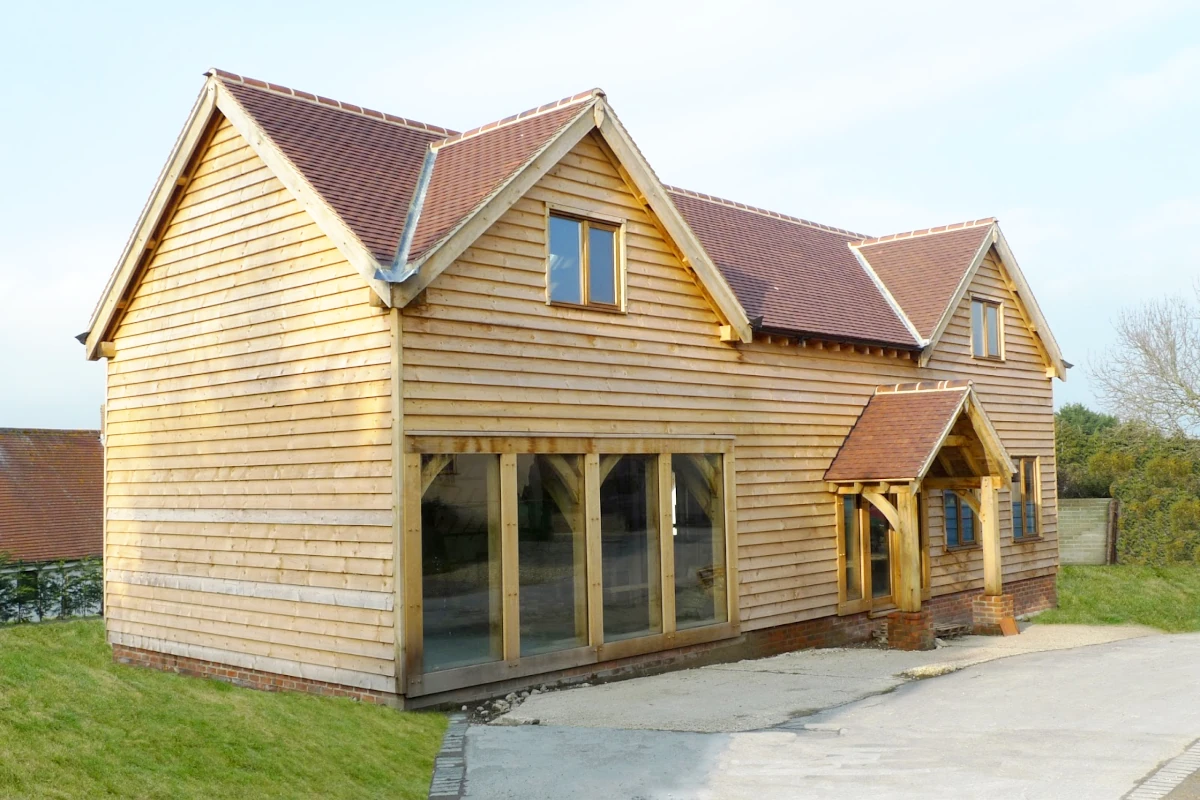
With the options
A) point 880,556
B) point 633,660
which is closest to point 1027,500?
point 880,556

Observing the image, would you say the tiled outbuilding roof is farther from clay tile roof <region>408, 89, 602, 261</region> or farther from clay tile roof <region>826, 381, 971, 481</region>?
clay tile roof <region>826, 381, 971, 481</region>

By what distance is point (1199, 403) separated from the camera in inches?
1401

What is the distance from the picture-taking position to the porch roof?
55.3ft

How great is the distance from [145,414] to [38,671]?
5.89 metres

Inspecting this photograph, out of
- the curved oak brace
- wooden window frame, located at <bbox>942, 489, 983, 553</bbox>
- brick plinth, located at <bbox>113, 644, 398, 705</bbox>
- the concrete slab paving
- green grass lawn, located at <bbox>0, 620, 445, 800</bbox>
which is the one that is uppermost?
the curved oak brace

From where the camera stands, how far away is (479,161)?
45.5ft

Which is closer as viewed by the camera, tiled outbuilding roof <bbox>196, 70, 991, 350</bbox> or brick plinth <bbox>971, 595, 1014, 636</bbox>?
tiled outbuilding roof <bbox>196, 70, 991, 350</bbox>

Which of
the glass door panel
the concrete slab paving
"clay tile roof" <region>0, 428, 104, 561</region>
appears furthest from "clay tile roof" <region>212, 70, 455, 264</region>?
"clay tile roof" <region>0, 428, 104, 561</region>

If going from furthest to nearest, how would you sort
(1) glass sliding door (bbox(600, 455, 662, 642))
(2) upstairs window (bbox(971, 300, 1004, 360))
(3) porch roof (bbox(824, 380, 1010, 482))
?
(2) upstairs window (bbox(971, 300, 1004, 360)) → (3) porch roof (bbox(824, 380, 1010, 482)) → (1) glass sliding door (bbox(600, 455, 662, 642))

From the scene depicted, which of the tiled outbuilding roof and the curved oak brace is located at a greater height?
the tiled outbuilding roof

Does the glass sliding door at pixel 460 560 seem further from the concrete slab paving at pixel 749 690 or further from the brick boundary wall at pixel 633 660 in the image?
the concrete slab paving at pixel 749 690

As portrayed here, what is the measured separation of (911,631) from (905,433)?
2984 mm

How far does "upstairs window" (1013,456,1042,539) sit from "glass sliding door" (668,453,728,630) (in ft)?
31.4

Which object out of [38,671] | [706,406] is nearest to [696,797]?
[38,671]
